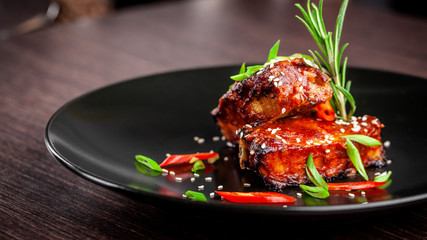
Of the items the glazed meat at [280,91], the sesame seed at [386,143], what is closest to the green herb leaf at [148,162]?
the glazed meat at [280,91]

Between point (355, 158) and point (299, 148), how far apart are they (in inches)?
9.2

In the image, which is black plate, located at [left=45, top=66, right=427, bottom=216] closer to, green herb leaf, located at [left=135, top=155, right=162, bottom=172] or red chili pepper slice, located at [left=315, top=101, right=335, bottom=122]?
green herb leaf, located at [left=135, top=155, right=162, bottom=172]

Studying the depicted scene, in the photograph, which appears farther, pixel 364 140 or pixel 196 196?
pixel 364 140

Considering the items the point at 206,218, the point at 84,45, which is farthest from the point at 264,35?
the point at 206,218

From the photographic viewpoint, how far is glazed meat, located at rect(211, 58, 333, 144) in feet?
7.17

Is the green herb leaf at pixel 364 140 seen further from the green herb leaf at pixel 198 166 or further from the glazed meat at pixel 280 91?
the green herb leaf at pixel 198 166

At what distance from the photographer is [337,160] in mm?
2188

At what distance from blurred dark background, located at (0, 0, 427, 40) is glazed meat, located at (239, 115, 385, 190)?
2848 millimetres

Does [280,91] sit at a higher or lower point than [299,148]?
higher

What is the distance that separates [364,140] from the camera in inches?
84.0

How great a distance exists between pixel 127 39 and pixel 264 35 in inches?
45.2

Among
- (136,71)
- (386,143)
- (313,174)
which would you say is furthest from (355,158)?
(136,71)

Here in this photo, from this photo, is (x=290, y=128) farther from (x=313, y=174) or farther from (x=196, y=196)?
(x=196, y=196)

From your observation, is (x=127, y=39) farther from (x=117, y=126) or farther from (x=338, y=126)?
(x=338, y=126)
